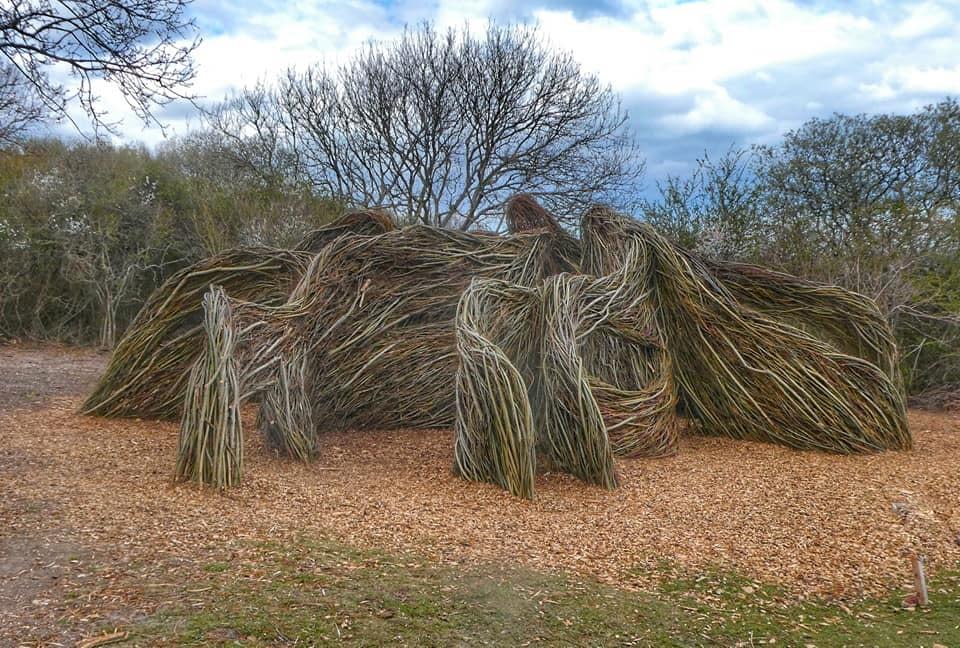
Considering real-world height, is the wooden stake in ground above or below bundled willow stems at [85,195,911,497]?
below

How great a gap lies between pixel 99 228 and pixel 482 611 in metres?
14.8

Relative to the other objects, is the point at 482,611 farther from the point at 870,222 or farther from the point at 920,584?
the point at 870,222

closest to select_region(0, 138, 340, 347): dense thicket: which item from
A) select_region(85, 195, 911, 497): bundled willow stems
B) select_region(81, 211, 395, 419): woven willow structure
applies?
select_region(81, 211, 395, 419): woven willow structure

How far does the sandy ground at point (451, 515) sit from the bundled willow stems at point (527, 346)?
→ 1.21 ft

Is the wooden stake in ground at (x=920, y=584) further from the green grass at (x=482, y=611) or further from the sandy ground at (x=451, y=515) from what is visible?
the sandy ground at (x=451, y=515)

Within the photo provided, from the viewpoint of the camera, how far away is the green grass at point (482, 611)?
10.9ft

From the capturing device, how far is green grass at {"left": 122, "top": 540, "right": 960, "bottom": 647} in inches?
131

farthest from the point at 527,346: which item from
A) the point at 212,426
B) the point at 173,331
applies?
the point at 173,331

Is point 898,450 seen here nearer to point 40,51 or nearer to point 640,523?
point 640,523

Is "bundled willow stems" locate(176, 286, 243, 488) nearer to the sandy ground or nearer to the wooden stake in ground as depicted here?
the sandy ground

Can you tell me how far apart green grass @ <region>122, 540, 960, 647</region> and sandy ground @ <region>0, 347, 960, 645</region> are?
22 centimetres

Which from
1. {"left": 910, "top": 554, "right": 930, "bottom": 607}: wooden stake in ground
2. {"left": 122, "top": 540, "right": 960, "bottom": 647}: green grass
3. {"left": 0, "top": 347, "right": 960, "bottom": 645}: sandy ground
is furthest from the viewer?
{"left": 0, "top": 347, "right": 960, "bottom": 645}: sandy ground

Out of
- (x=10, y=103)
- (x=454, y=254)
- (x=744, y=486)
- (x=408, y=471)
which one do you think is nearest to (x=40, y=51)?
(x=10, y=103)

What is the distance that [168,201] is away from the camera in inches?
663
